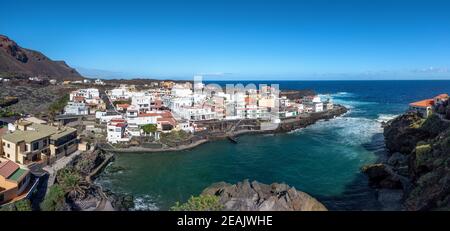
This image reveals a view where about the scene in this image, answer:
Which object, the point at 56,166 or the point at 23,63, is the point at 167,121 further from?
the point at 23,63

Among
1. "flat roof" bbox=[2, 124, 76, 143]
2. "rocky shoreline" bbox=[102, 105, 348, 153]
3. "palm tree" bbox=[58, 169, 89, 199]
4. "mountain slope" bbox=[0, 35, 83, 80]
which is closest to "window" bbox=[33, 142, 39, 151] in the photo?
"flat roof" bbox=[2, 124, 76, 143]

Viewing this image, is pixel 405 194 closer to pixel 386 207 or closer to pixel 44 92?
pixel 386 207

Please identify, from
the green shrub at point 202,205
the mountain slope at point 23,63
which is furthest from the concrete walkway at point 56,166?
the mountain slope at point 23,63

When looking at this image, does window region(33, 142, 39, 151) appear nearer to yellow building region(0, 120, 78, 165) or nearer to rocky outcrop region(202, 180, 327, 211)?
yellow building region(0, 120, 78, 165)

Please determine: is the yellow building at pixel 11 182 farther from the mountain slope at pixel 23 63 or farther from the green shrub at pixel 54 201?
the mountain slope at pixel 23 63

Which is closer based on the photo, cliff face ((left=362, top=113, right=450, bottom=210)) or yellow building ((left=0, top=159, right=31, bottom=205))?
cliff face ((left=362, top=113, right=450, bottom=210))

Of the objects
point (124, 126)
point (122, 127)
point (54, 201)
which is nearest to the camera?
point (54, 201)

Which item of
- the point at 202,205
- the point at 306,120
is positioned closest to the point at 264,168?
the point at 202,205
